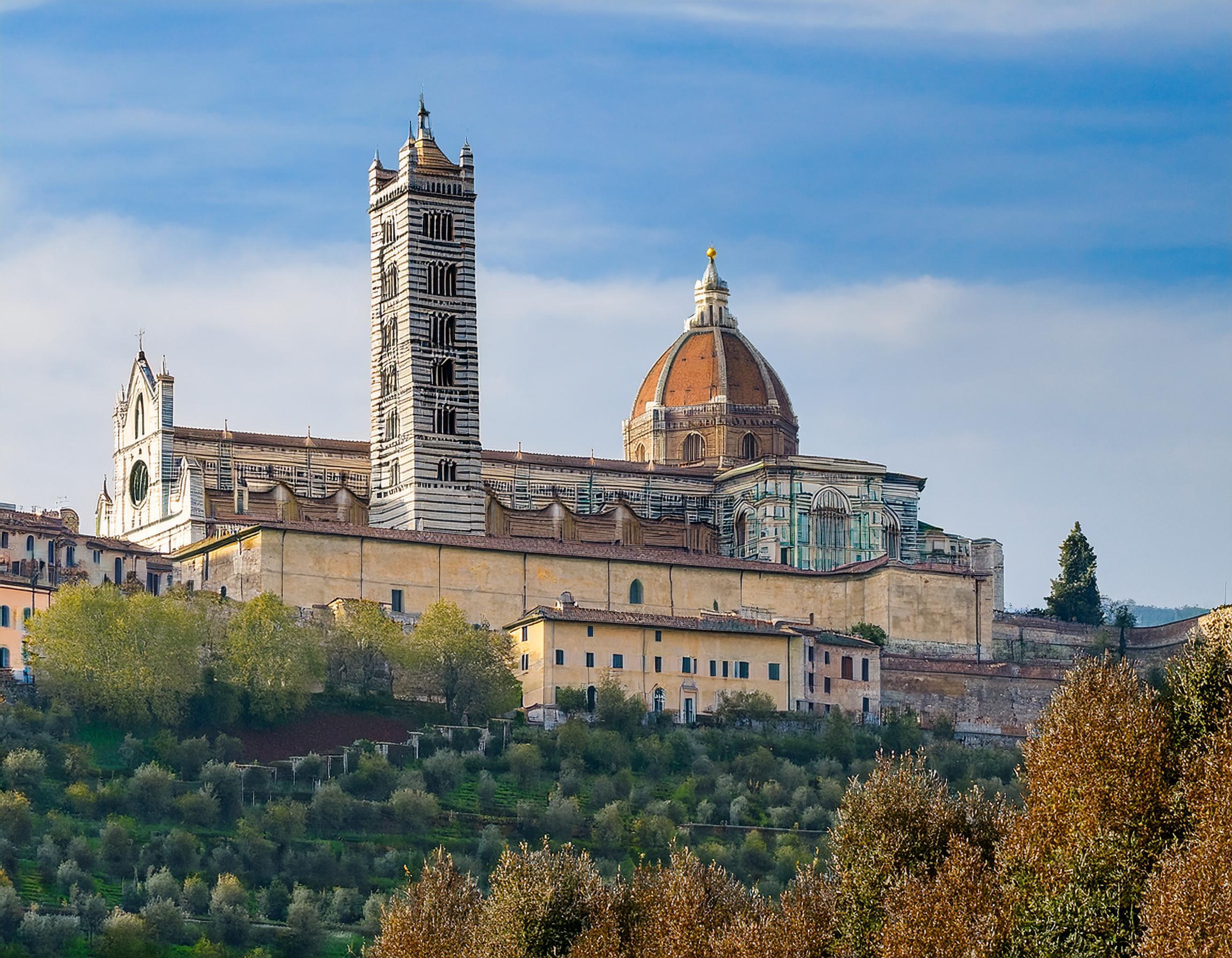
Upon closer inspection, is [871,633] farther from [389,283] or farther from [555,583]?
[389,283]

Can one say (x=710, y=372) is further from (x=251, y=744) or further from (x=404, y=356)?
(x=251, y=744)

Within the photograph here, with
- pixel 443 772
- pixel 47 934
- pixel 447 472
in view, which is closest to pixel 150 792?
pixel 443 772

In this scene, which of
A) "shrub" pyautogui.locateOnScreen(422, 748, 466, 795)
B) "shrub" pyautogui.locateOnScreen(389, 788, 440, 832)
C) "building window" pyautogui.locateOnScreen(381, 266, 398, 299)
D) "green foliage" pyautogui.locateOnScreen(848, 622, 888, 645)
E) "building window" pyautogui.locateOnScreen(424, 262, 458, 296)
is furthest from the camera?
"building window" pyautogui.locateOnScreen(381, 266, 398, 299)

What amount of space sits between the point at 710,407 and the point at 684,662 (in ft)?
85.5

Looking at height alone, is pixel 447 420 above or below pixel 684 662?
above

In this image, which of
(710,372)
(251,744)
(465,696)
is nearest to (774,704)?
(465,696)

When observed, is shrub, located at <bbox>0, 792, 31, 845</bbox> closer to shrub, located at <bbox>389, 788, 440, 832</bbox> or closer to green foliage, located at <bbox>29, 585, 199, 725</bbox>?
green foliage, located at <bbox>29, 585, 199, 725</bbox>

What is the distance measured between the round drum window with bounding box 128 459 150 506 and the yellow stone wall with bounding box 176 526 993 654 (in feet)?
20.2

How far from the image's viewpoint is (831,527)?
99.9m

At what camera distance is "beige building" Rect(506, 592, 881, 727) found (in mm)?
85125

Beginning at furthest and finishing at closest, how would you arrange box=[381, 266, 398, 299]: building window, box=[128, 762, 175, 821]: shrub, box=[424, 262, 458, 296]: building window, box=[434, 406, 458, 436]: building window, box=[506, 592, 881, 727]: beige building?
box=[381, 266, 398, 299]: building window, box=[424, 262, 458, 296]: building window, box=[434, 406, 458, 436]: building window, box=[506, 592, 881, 727]: beige building, box=[128, 762, 175, 821]: shrub

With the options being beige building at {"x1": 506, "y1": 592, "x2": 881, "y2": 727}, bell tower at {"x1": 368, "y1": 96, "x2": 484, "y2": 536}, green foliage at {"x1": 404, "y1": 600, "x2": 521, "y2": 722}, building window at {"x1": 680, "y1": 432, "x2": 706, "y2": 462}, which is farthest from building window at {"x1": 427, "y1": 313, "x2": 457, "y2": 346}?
building window at {"x1": 680, "y1": 432, "x2": 706, "y2": 462}

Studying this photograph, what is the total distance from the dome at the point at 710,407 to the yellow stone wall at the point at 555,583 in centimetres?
1477

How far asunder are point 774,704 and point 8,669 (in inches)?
823
